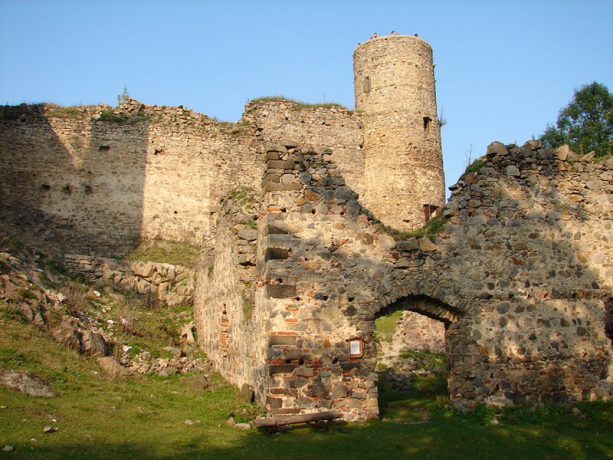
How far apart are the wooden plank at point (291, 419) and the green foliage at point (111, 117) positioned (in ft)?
53.4

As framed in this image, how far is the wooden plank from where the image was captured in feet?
31.2

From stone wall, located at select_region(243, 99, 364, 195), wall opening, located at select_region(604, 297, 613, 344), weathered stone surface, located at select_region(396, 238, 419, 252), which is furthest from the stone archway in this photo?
stone wall, located at select_region(243, 99, 364, 195)

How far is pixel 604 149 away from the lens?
2711cm

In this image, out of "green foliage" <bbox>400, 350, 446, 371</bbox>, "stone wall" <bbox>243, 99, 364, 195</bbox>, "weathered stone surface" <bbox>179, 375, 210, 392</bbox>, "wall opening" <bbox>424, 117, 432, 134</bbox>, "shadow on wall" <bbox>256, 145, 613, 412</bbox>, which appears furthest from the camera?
"wall opening" <bbox>424, 117, 432, 134</bbox>

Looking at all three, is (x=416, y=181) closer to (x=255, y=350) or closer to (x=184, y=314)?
(x=184, y=314)

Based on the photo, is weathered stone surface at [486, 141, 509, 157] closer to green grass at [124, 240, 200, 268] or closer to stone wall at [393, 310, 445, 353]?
stone wall at [393, 310, 445, 353]

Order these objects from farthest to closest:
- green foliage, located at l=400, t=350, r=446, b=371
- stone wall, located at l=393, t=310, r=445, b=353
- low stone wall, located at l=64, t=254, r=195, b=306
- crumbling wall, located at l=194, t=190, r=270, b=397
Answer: low stone wall, located at l=64, t=254, r=195, b=306
stone wall, located at l=393, t=310, r=445, b=353
green foliage, located at l=400, t=350, r=446, b=371
crumbling wall, located at l=194, t=190, r=270, b=397

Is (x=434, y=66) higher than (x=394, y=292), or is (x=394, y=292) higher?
(x=434, y=66)

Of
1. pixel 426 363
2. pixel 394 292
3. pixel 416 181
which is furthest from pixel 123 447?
pixel 416 181

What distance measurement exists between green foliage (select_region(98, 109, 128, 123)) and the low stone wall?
21.6 feet

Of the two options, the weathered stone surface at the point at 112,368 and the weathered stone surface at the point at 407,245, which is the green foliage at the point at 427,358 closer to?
the weathered stone surface at the point at 407,245

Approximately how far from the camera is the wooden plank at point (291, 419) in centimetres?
952

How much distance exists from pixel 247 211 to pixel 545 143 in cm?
2374

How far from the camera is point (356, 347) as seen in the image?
10.6 metres
